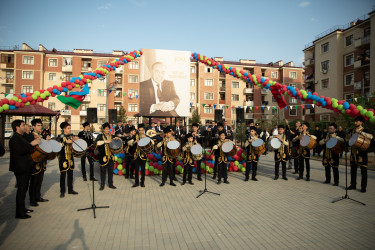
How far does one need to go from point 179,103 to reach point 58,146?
27.5 feet

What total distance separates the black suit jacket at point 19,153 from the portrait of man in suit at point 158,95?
8452 mm

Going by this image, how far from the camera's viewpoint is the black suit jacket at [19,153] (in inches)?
190

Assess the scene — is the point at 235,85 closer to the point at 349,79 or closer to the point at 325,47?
the point at 325,47

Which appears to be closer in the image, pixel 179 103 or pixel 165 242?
pixel 165 242

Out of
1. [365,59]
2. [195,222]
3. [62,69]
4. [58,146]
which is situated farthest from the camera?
[62,69]

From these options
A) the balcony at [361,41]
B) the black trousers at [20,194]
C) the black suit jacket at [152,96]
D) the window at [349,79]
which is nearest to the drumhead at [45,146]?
the black trousers at [20,194]

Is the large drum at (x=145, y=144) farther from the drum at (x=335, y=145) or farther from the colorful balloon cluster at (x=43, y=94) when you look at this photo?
the drum at (x=335, y=145)

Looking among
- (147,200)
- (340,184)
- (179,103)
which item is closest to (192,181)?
(147,200)

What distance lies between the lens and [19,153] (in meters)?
4.84

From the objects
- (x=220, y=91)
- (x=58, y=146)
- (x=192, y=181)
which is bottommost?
(x=192, y=181)

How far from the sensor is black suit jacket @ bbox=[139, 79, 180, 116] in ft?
43.0

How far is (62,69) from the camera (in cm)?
3719

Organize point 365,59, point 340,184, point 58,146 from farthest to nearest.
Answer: point 365,59 → point 340,184 → point 58,146

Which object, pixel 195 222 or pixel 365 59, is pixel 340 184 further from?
pixel 365 59
